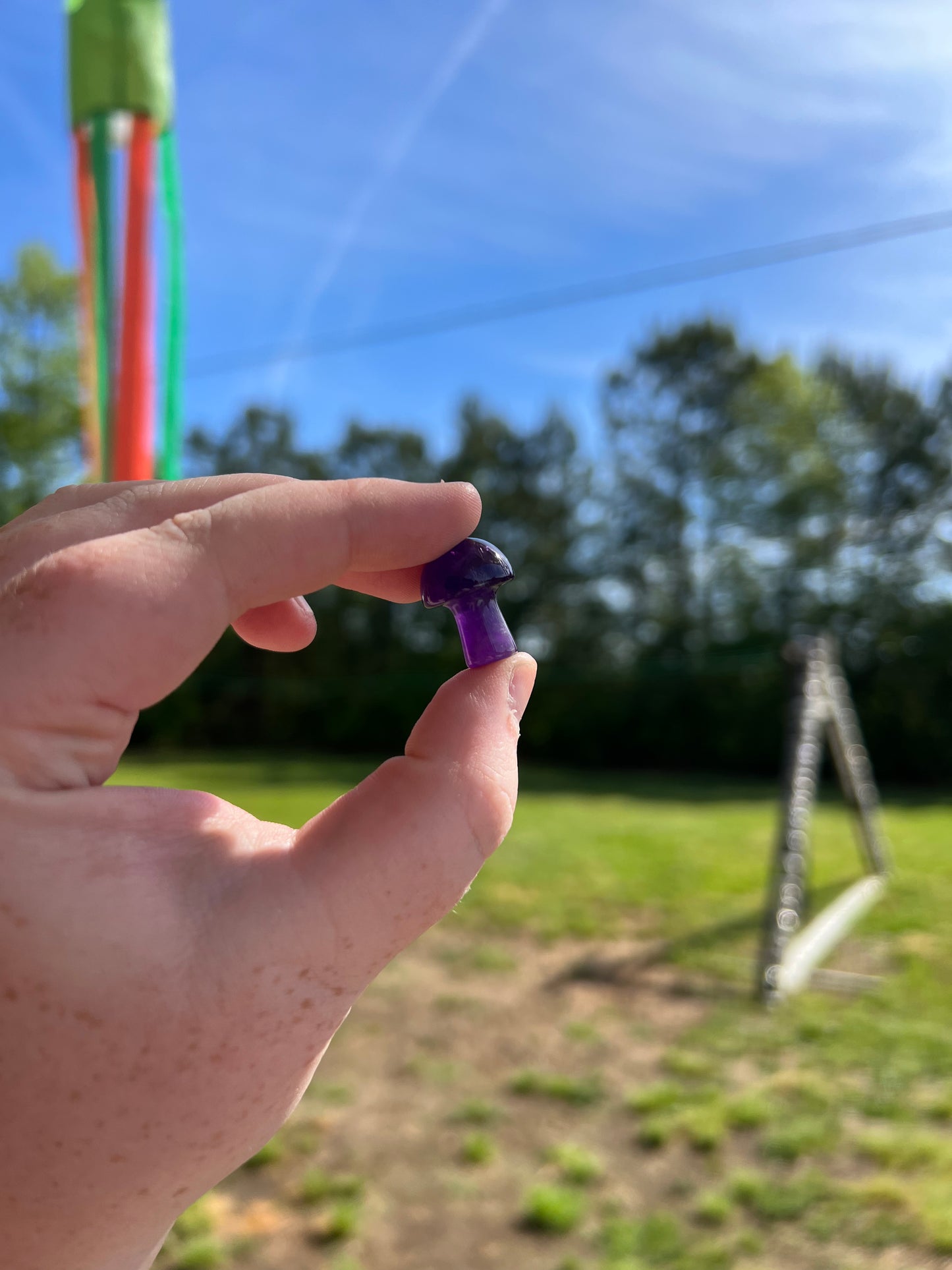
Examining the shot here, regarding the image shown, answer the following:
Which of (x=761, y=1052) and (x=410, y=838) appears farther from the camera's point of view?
(x=761, y=1052)

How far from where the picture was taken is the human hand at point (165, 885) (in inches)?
19.9

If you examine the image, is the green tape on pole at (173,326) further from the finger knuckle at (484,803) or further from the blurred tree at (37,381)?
the blurred tree at (37,381)

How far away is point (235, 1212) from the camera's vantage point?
2.53 metres

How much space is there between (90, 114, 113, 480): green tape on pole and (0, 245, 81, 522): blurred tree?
19.3 m

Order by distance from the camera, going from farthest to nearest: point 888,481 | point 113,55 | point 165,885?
point 888,481, point 113,55, point 165,885

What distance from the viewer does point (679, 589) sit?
644 inches

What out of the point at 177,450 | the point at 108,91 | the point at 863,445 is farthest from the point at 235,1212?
the point at 863,445

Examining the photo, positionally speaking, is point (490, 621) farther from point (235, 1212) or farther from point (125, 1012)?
point (235, 1212)

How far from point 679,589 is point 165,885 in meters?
16.3

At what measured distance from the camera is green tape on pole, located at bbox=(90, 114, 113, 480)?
11.5 ft

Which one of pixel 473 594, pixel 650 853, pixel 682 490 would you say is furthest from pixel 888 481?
pixel 473 594

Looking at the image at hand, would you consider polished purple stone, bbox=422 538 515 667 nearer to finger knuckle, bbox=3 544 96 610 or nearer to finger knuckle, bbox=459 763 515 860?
finger knuckle, bbox=459 763 515 860

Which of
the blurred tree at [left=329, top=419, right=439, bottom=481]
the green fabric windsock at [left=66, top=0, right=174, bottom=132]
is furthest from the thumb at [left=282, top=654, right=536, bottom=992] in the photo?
the blurred tree at [left=329, top=419, right=439, bottom=481]

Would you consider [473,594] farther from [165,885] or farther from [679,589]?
[679,589]
